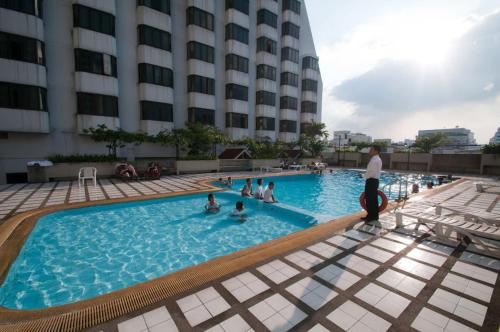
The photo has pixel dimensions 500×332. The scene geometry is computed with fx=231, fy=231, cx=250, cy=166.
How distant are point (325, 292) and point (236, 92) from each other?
2689cm

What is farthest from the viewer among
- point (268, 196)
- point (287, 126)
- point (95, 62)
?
point (287, 126)

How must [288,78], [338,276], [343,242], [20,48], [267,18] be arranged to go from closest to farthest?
[338,276], [343,242], [20,48], [267,18], [288,78]

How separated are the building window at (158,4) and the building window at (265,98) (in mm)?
13653

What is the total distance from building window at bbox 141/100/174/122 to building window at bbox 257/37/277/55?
A: 1545 centimetres

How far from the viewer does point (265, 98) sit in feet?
102

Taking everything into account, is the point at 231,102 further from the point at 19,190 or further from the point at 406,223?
the point at 406,223

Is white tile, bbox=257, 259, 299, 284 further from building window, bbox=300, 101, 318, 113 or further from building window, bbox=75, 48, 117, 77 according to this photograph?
building window, bbox=300, 101, 318, 113

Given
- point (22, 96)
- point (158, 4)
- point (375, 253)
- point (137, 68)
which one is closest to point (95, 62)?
point (137, 68)

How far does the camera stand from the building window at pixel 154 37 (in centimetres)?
2133

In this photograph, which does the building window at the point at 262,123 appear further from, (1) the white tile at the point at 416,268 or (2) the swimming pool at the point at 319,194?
(1) the white tile at the point at 416,268

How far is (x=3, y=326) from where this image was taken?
2832 mm

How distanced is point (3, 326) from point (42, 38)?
21271 millimetres

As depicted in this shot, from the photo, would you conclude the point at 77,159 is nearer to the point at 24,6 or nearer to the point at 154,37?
the point at 24,6

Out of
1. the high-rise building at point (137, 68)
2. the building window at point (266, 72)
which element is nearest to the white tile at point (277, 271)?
the high-rise building at point (137, 68)
